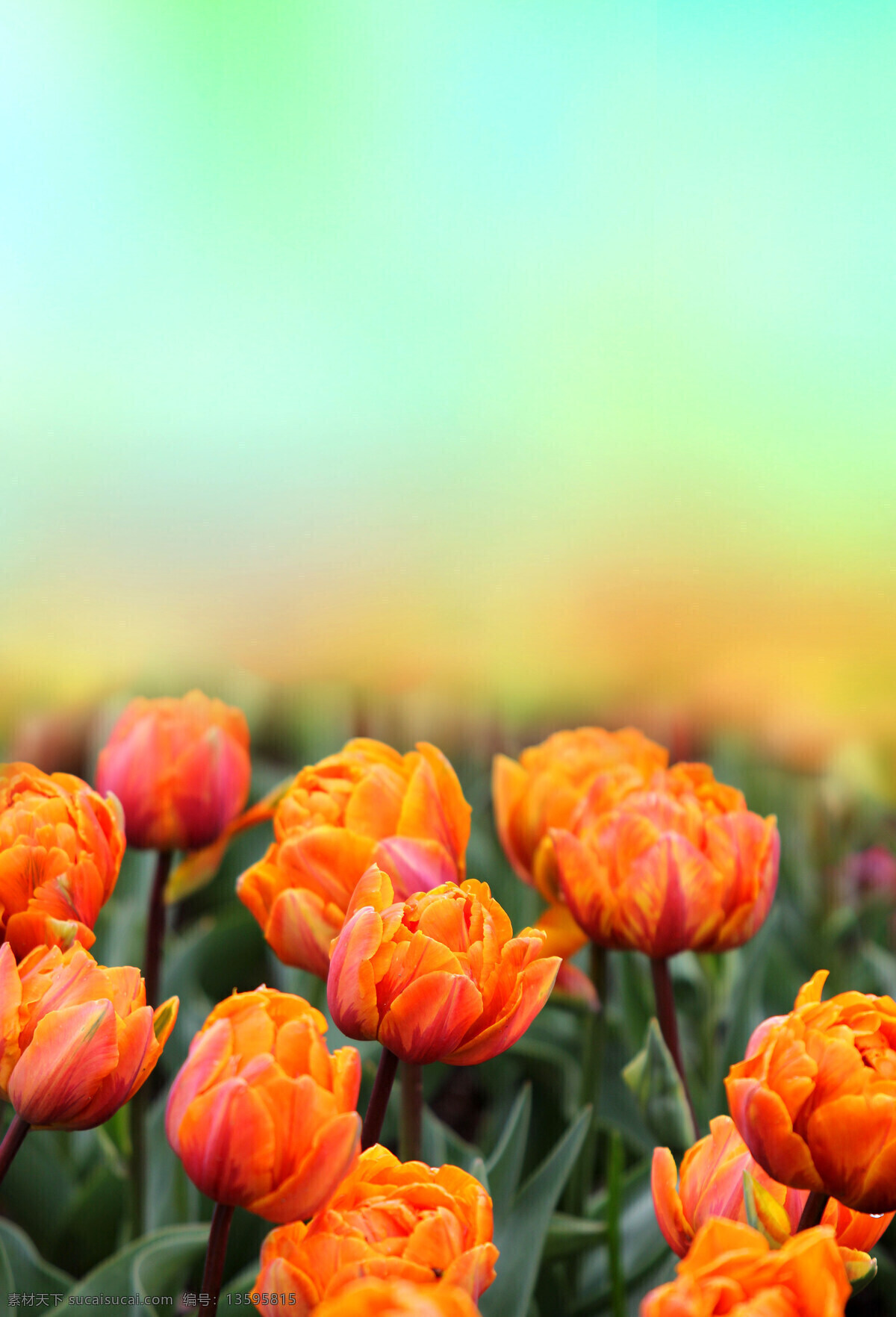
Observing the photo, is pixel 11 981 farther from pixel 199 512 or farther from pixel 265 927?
pixel 199 512

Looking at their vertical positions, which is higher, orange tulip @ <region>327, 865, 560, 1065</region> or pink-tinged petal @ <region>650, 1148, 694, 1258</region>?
orange tulip @ <region>327, 865, 560, 1065</region>

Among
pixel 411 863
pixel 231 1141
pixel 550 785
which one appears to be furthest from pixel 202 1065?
pixel 550 785

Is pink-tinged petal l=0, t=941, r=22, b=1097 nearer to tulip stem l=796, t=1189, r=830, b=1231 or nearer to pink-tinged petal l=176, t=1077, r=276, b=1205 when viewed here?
pink-tinged petal l=176, t=1077, r=276, b=1205

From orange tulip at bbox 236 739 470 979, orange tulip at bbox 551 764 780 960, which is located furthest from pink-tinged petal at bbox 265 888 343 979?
orange tulip at bbox 551 764 780 960

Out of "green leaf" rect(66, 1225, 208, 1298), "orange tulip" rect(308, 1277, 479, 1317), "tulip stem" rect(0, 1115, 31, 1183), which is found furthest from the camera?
"green leaf" rect(66, 1225, 208, 1298)

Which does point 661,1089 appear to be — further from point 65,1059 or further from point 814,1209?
point 65,1059

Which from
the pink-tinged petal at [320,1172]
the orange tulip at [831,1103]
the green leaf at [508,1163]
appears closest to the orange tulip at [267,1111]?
the pink-tinged petal at [320,1172]
